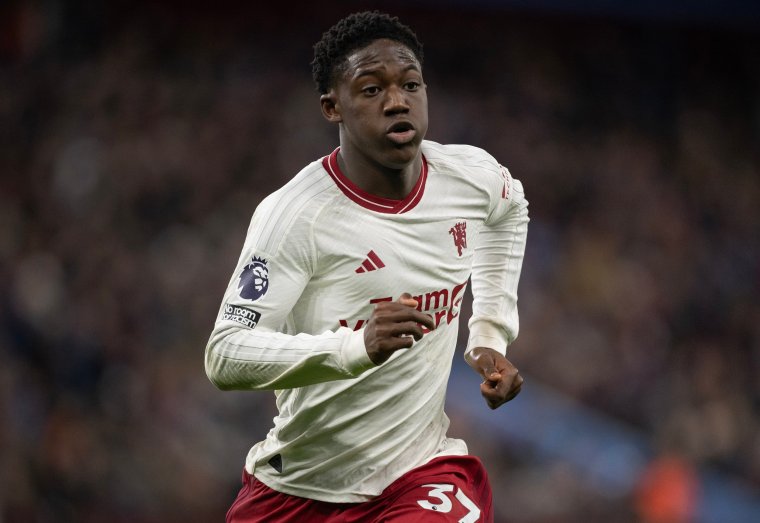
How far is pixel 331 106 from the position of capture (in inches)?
140

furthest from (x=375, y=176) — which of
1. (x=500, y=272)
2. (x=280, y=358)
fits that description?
(x=500, y=272)

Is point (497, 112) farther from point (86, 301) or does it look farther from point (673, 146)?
point (86, 301)

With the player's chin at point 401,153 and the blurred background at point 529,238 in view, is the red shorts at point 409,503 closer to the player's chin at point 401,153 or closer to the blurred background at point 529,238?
the player's chin at point 401,153

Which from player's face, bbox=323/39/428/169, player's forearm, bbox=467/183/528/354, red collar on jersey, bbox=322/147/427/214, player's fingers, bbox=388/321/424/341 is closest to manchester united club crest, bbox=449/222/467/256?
red collar on jersey, bbox=322/147/427/214

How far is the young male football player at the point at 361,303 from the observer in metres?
3.27

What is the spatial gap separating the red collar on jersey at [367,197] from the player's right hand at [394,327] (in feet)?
1.81

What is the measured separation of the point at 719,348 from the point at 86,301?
539 cm

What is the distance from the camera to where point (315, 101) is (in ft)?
35.2

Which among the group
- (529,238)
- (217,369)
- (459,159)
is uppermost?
(529,238)

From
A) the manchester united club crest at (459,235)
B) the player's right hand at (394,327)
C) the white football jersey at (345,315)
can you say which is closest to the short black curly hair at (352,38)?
the white football jersey at (345,315)

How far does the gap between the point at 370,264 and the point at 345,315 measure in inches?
6.6

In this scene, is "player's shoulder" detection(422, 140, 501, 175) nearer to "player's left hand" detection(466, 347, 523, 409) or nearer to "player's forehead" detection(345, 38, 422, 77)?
"player's forehead" detection(345, 38, 422, 77)

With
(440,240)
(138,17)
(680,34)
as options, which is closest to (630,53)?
(680,34)

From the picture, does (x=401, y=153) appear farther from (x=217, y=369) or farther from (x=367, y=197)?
(x=217, y=369)
